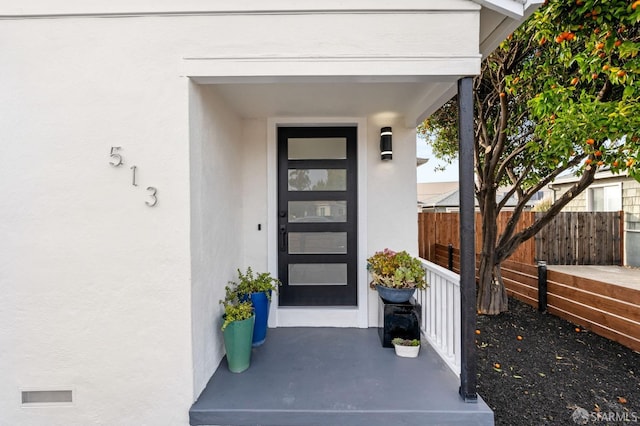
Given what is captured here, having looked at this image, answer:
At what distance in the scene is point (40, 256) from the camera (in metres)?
1.98

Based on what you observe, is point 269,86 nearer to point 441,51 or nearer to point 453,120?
point 441,51

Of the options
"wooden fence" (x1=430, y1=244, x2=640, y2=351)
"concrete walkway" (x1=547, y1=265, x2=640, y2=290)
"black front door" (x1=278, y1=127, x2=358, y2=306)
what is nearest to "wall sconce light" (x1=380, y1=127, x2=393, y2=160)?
"black front door" (x1=278, y1=127, x2=358, y2=306)

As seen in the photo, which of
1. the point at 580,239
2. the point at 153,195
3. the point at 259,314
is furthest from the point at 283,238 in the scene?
the point at 580,239

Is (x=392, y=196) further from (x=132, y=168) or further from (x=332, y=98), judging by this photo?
(x=132, y=168)

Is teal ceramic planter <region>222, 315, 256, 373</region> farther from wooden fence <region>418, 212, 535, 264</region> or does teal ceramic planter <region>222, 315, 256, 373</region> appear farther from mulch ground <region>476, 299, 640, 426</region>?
wooden fence <region>418, 212, 535, 264</region>

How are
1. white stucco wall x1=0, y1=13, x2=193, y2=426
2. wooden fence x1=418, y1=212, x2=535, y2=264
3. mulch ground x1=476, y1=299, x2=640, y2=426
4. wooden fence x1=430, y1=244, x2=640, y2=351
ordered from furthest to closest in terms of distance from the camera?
wooden fence x1=418, y1=212, x2=535, y2=264, wooden fence x1=430, y1=244, x2=640, y2=351, mulch ground x1=476, y1=299, x2=640, y2=426, white stucco wall x1=0, y1=13, x2=193, y2=426

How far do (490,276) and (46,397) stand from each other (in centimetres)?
521

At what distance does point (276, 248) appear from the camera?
323 cm

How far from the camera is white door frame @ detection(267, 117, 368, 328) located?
3199 mm

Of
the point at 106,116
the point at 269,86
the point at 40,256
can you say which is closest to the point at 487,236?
the point at 269,86

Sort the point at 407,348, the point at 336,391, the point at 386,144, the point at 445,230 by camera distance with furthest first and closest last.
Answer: the point at 445,230 → the point at 386,144 → the point at 407,348 → the point at 336,391

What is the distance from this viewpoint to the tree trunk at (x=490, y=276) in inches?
164

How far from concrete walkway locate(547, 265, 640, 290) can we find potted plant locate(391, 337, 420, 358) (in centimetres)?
400

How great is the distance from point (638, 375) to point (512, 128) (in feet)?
10.5
